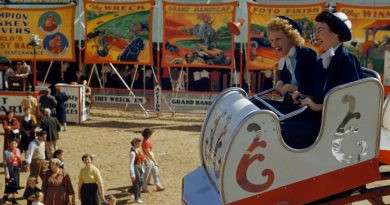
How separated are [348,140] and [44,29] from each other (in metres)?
17.1

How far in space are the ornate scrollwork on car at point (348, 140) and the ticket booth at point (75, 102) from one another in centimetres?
1502

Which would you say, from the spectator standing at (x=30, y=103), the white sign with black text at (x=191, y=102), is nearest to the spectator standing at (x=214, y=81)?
the white sign with black text at (x=191, y=102)

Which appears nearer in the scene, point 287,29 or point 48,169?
point 287,29

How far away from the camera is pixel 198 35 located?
1994 centimetres

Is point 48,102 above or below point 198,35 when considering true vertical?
below

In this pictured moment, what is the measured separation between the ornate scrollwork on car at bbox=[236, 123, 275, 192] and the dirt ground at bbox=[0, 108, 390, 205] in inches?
298

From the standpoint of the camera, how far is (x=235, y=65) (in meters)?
21.3

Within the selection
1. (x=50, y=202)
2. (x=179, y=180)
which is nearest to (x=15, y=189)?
(x=50, y=202)

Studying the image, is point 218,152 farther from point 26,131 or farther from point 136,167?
point 26,131

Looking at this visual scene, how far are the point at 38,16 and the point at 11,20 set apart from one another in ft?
2.75

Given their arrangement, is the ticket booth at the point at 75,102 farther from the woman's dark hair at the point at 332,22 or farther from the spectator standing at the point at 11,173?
the woman's dark hair at the point at 332,22

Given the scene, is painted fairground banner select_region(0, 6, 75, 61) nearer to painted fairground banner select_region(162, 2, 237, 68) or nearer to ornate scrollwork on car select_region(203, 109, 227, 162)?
painted fairground banner select_region(162, 2, 237, 68)

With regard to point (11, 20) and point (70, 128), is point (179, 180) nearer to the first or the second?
point (70, 128)

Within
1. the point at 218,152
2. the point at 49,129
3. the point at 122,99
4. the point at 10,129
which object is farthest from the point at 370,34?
the point at 218,152
